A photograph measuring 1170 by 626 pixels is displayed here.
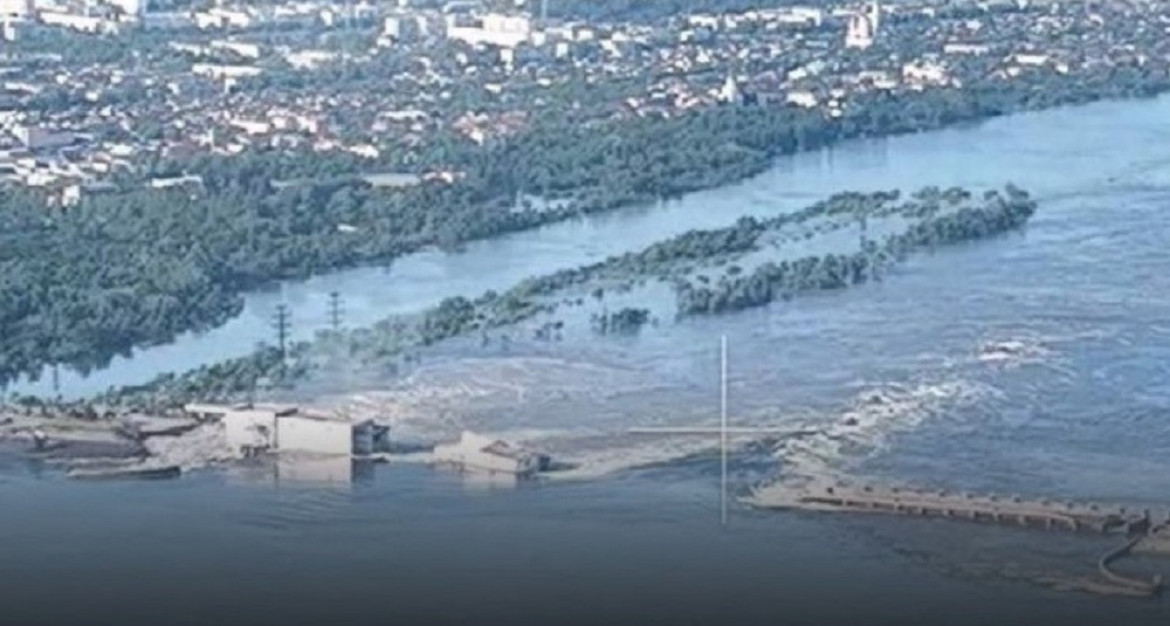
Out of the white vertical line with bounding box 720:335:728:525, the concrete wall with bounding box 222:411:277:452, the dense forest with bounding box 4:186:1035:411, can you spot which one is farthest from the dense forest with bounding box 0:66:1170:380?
the white vertical line with bounding box 720:335:728:525

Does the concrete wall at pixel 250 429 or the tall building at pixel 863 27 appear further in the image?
the tall building at pixel 863 27

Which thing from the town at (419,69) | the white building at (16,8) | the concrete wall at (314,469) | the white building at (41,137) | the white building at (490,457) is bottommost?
the concrete wall at (314,469)

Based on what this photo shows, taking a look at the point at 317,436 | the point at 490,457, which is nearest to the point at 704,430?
the point at 490,457

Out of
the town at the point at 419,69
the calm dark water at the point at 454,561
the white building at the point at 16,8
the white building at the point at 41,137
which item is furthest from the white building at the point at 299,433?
the white building at the point at 16,8

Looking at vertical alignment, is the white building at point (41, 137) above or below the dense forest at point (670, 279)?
above

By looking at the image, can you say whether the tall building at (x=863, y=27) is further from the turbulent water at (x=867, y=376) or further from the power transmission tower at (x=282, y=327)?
the power transmission tower at (x=282, y=327)

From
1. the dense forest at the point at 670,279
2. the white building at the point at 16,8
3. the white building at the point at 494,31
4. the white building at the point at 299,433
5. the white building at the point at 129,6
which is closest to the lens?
the white building at the point at 299,433

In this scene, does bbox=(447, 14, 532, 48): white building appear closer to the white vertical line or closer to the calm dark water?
the white vertical line
